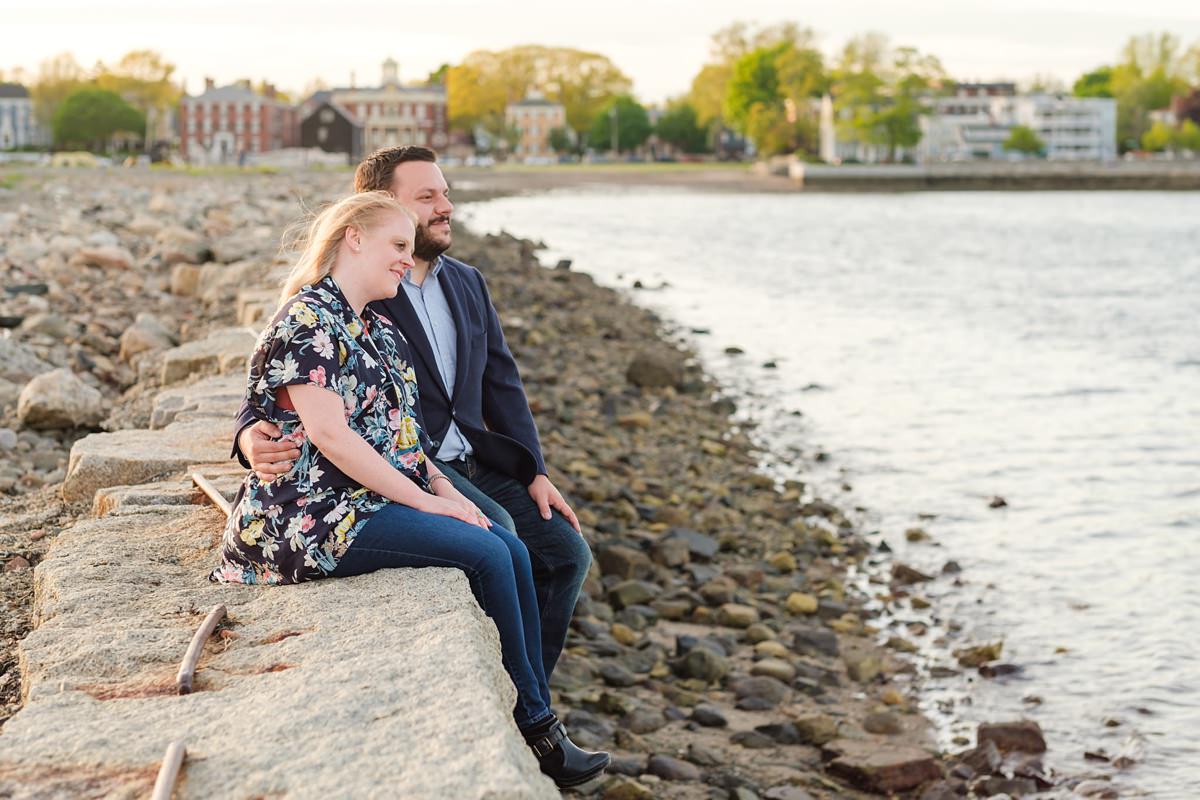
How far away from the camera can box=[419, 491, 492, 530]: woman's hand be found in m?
3.55

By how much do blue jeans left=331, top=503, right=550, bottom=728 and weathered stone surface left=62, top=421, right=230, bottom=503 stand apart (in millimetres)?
1835

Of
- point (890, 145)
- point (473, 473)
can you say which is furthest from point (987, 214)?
point (473, 473)

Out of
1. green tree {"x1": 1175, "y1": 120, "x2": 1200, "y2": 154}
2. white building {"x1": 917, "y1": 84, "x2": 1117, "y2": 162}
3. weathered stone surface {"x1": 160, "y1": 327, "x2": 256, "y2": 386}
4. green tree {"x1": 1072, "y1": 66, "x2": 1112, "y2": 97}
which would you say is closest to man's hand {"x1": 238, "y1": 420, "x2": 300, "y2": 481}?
weathered stone surface {"x1": 160, "y1": 327, "x2": 256, "y2": 386}

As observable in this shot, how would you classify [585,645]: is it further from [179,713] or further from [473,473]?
[179,713]

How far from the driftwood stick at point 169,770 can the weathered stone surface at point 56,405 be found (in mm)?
5493

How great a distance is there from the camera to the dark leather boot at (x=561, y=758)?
3631 millimetres

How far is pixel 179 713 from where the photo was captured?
9.00ft

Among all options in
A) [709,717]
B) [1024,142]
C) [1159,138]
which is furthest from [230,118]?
[709,717]

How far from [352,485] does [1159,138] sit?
12445 cm

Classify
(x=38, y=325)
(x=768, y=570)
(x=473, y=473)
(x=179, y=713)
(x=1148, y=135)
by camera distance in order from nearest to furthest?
(x=179, y=713)
(x=473, y=473)
(x=768, y=570)
(x=38, y=325)
(x=1148, y=135)

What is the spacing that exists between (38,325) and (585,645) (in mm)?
6471

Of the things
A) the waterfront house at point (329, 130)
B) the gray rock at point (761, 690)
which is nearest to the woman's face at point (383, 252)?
Result: the gray rock at point (761, 690)

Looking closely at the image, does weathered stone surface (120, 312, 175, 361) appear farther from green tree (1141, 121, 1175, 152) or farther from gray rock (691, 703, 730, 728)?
green tree (1141, 121, 1175, 152)

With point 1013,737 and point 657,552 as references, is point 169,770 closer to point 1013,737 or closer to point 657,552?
point 1013,737
